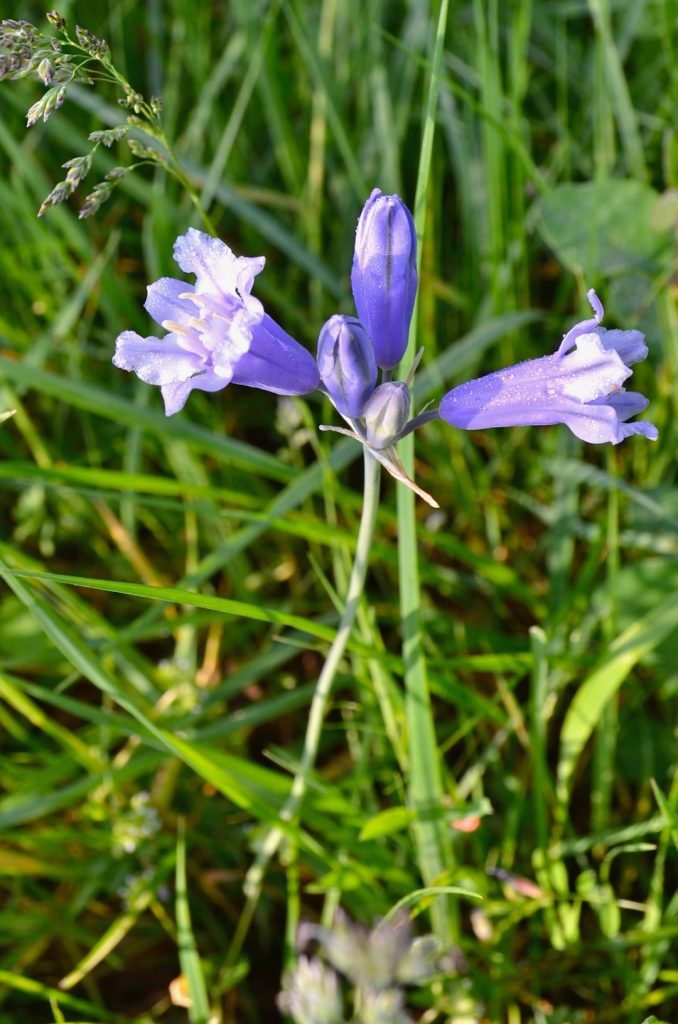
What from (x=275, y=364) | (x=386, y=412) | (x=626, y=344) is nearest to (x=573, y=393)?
(x=626, y=344)

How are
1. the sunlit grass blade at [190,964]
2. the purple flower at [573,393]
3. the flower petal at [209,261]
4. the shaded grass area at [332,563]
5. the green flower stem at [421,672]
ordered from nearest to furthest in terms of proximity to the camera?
1. the purple flower at [573,393]
2. the flower petal at [209,261]
3. the green flower stem at [421,672]
4. the sunlit grass blade at [190,964]
5. the shaded grass area at [332,563]

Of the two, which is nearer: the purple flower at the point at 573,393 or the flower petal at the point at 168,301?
the purple flower at the point at 573,393

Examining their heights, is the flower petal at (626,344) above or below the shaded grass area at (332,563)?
above

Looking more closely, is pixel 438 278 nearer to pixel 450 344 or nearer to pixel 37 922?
pixel 450 344

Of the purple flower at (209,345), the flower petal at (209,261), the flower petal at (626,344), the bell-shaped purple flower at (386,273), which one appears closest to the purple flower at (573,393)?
the flower petal at (626,344)

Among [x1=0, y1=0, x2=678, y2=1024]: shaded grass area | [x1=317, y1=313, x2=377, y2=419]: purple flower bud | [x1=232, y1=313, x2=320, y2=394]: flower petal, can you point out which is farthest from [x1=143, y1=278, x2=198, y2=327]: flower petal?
[x1=0, y1=0, x2=678, y2=1024]: shaded grass area

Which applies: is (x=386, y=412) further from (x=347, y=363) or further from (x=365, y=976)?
(x=365, y=976)

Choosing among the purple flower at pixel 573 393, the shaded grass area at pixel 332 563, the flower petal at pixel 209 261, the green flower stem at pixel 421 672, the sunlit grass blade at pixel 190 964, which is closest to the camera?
the purple flower at pixel 573 393

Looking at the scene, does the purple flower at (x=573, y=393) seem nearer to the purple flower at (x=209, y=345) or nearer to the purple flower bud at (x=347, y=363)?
the purple flower bud at (x=347, y=363)
